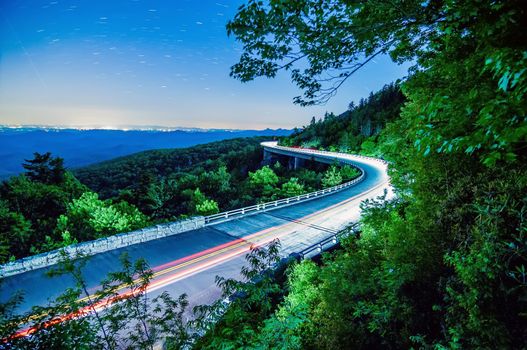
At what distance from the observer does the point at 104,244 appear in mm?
11750

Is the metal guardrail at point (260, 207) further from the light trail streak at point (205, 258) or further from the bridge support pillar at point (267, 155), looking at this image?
the bridge support pillar at point (267, 155)

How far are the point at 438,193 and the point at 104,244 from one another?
14.1 m

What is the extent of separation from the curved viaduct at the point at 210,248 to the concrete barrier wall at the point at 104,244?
29 cm

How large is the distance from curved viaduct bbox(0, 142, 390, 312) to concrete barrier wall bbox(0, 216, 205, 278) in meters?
→ 0.29

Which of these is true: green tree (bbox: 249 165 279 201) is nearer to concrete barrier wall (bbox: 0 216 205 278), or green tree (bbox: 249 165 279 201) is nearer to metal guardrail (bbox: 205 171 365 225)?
metal guardrail (bbox: 205 171 365 225)

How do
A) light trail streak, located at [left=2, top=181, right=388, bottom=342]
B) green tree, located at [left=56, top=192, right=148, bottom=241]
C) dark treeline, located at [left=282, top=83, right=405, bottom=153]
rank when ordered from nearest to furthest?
1. light trail streak, located at [left=2, top=181, right=388, bottom=342]
2. green tree, located at [left=56, top=192, right=148, bottom=241]
3. dark treeline, located at [left=282, top=83, right=405, bottom=153]

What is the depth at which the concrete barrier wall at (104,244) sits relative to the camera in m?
9.82

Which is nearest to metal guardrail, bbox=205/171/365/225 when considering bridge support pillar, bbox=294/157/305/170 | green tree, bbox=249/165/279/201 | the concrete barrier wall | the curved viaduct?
the curved viaduct

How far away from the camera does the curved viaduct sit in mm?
9102

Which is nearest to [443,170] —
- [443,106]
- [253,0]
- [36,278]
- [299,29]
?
[443,106]

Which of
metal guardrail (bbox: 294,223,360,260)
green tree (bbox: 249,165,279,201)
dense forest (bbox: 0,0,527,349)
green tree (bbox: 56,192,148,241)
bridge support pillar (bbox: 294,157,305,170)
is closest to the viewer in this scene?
dense forest (bbox: 0,0,527,349)

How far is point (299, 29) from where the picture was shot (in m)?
3.56

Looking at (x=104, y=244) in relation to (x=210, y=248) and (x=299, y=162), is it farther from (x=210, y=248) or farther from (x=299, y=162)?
(x=299, y=162)

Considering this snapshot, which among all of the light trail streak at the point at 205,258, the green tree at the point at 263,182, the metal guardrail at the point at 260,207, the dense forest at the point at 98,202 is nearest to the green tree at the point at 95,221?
the dense forest at the point at 98,202
